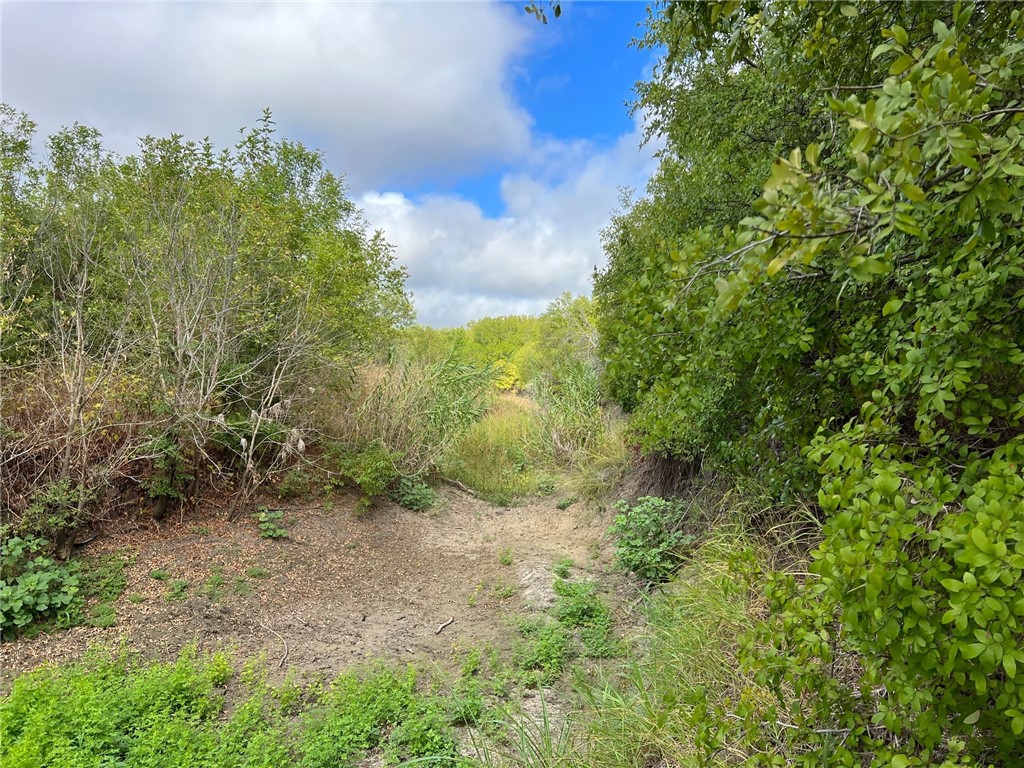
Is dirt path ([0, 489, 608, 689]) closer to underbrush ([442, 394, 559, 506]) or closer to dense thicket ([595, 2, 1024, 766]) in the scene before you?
underbrush ([442, 394, 559, 506])

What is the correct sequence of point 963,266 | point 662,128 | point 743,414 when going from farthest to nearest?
point 662,128 → point 743,414 → point 963,266

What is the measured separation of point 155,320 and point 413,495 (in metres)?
3.65

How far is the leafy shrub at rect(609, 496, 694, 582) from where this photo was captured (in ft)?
14.4

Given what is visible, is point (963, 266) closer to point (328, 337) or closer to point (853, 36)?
point (853, 36)

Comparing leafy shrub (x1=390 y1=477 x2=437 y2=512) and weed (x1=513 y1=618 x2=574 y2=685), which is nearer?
weed (x1=513 y1=618 x2=574 y2=685)

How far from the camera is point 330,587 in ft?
16.0

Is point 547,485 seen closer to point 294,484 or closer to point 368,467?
point 368,467

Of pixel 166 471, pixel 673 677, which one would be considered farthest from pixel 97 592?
pixel 673 677

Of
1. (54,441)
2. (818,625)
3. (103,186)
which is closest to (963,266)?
(818,625)

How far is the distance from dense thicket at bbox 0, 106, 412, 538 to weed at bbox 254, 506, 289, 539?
1.23 ft

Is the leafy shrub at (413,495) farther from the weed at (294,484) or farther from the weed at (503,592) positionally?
the weed at (503,592)

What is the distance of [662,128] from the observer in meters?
5.16

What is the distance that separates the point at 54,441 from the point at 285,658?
257cm

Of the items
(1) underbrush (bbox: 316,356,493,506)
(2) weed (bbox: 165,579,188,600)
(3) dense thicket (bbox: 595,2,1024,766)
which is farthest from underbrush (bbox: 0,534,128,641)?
(3) dense thicket (bbox: 595,2,1024,766)
